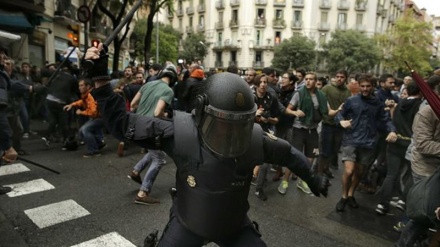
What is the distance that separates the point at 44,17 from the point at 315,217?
16.5m

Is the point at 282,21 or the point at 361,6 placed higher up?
the point at 361,6

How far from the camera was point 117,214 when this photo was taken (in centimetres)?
410

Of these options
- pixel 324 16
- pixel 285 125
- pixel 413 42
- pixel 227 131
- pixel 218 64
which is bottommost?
pixel 285 125

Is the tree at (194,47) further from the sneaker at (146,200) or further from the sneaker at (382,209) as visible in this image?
the sneaker at (382,209)

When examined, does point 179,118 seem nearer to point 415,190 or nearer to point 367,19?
point 415,190

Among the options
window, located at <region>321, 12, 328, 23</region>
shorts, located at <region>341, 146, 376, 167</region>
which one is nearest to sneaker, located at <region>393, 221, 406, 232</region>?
shorts, located at <region>341, 146, 376, 167</region>

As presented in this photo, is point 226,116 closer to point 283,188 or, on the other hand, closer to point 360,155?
point 360,155

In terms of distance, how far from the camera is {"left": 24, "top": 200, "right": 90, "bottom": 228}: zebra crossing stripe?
3.83 metres

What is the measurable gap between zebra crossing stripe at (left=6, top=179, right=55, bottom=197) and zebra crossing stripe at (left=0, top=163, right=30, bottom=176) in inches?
24.9

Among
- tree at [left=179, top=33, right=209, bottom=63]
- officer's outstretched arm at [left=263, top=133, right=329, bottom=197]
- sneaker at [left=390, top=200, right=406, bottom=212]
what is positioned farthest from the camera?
tree at [left=179, top=33, right=209, bottom=63]

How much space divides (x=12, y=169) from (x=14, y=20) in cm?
920

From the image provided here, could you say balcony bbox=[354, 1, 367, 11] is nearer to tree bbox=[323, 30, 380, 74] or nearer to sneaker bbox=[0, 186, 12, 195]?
tree bbox=[323, 30, 380, 74]

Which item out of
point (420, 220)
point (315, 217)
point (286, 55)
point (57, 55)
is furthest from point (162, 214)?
point (286, 55)

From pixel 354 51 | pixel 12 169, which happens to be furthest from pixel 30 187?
pixel 354 51
